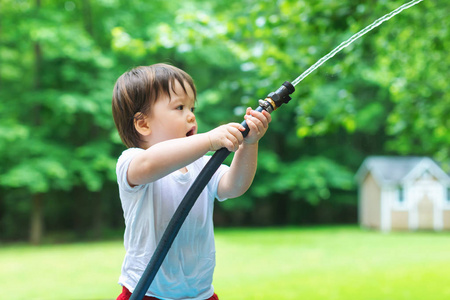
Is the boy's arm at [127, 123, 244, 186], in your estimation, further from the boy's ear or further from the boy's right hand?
the boy's ear

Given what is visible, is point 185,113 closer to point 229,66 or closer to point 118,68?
point 118,68

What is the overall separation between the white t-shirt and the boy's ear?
9cm

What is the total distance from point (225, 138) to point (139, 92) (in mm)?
412

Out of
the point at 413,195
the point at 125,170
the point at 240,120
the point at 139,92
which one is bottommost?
the point at 413,195

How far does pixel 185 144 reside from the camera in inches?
51.9

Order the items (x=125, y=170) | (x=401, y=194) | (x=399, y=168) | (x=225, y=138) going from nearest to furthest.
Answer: (x=225, y=138), (x=125, y=170), (x=401, y=194), (x=399, y=168)

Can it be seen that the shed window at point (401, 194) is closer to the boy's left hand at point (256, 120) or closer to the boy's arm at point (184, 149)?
the boy's left hand at point (256, 120)

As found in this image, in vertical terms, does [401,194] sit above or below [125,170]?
below

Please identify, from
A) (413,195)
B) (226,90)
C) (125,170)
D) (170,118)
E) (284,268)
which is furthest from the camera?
(413,195)

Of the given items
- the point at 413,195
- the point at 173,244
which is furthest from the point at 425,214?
the point at 173,244

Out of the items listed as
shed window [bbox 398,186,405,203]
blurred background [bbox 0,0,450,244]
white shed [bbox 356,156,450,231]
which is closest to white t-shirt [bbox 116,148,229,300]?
blurred background [bbox 0,0,450,244]

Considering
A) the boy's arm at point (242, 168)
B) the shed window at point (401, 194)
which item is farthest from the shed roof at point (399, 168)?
the boy's arm at point (242, 168)

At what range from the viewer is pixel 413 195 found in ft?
58.3

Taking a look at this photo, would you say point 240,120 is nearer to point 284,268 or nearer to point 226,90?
point 284,268
